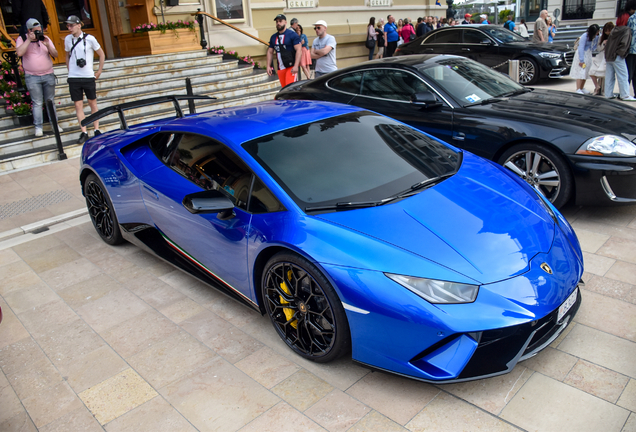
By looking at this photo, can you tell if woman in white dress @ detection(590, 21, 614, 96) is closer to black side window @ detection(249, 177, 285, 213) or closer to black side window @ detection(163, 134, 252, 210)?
black side window @ detection(163, 134, 252, 210)

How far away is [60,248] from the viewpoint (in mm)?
5109

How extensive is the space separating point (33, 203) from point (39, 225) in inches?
36.3

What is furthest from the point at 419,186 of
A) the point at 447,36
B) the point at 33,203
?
the point at 447,36

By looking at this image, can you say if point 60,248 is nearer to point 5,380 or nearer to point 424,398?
point 5,380

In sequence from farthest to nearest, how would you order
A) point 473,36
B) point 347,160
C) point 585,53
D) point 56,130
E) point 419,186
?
point 473,36
point 585,53
point 56,130
point 347,160
point 419,186

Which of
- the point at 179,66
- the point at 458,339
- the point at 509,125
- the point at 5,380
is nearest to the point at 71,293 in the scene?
the point at 5,380

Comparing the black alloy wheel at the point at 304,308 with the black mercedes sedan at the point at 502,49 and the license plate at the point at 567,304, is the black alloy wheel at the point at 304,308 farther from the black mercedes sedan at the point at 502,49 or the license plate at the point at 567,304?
the black mercedes sedan at the point at 502,49

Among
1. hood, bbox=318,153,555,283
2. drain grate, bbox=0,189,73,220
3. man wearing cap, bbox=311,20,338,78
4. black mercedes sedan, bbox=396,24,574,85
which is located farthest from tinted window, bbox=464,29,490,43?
hood, bbox=318,153,555,283

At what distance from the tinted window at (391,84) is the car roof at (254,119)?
6.18 ft

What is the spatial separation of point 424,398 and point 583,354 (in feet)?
3.28

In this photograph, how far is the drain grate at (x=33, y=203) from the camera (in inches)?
242

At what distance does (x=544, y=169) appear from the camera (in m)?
4.79

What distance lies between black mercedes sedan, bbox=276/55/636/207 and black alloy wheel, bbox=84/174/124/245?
307 cm

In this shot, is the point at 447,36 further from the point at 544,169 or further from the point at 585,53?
the point at 544,169
